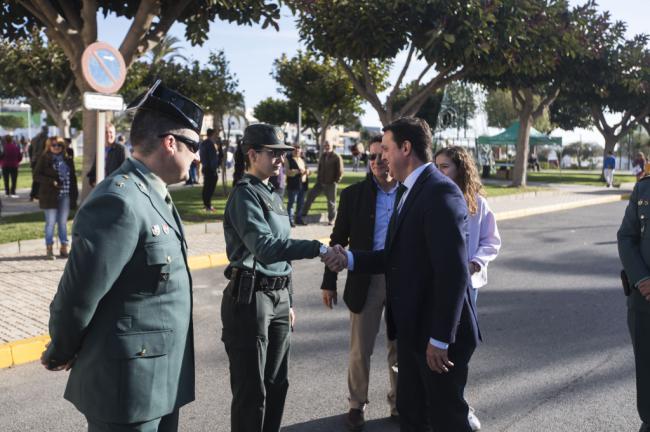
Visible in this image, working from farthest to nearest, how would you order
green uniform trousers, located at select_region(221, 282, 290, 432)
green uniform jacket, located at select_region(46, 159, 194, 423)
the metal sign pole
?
the metal sign pole → green uniform trousers, located at select_region(221, 282, 290, 432) → green uniform jacket, located at select_region(46, 159, 194, 423)

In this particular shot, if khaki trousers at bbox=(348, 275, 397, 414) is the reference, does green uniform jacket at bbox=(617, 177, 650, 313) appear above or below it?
above

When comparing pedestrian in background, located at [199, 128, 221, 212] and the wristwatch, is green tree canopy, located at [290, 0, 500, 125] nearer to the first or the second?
pedestrian in background, located at [199, 128, 221, 212]

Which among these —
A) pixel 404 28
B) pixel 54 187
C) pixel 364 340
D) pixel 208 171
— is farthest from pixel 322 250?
pixel 404 28

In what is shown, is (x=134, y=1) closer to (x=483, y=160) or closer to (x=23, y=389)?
(x=23, y=389)

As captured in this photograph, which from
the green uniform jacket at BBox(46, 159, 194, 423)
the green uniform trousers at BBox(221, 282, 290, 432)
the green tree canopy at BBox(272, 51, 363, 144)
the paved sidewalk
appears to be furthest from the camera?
the green tree canopy at BBox(272, 51, 363, 144)

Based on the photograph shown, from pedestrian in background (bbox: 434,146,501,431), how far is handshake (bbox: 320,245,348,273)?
1091 mm

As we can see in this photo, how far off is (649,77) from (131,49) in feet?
76.5

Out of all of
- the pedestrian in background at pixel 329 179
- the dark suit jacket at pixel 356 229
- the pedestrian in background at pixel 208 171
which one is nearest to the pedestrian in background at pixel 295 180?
the pedestrian in background at pixel 329 179

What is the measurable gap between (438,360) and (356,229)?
1.41m

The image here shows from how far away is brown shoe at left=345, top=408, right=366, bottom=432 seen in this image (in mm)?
3842

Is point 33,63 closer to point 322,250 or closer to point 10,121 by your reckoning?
point 322,250

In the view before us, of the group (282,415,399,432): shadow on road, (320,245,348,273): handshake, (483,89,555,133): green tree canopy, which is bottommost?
(282,415,399,432): shadow on road

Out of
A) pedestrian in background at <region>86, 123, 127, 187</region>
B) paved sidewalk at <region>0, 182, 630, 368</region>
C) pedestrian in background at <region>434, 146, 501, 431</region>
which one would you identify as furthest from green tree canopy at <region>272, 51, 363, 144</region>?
pedestrian in background at <region>434, 146, 501, 431</region>

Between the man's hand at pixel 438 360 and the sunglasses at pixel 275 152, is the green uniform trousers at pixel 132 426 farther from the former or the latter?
the sunglasses at pixel 275 152
